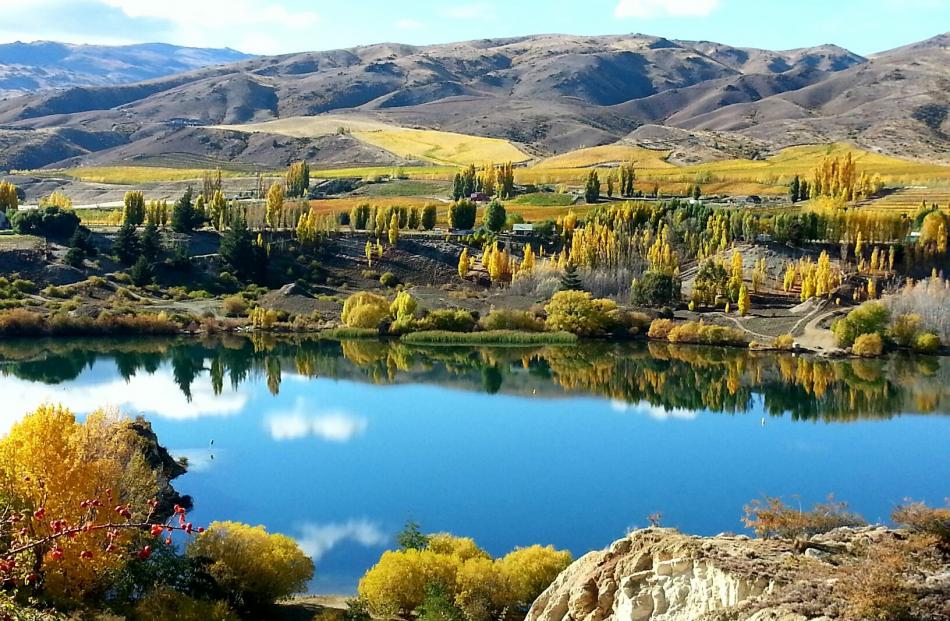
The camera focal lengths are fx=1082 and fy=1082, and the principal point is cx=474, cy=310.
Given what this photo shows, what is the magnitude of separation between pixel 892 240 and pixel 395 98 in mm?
140952

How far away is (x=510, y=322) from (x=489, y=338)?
2.42 meters

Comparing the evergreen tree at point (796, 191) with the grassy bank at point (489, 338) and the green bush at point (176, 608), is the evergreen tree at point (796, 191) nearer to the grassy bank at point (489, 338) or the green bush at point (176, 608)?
the grassy bank at point (489, 338)

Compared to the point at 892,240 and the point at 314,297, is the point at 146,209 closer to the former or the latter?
the point at 314,297

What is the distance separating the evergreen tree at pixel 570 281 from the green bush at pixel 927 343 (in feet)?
58.1

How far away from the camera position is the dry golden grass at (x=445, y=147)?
408 ft

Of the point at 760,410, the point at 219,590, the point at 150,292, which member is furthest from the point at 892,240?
the point at 219,590

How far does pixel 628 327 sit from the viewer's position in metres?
56.3

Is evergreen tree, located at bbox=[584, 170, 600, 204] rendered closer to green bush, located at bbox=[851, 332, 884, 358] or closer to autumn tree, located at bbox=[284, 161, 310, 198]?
autumn tree, located at bbox=[284, 161, 310, 198]

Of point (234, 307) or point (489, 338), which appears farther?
point (234, 307)

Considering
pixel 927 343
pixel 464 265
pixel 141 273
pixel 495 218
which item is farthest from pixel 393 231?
pixel 927 343

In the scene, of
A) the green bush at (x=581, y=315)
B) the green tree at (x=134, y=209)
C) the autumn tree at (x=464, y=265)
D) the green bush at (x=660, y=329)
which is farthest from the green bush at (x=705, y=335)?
the green tree at (x=134, y=209)

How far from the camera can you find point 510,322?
56.2 m

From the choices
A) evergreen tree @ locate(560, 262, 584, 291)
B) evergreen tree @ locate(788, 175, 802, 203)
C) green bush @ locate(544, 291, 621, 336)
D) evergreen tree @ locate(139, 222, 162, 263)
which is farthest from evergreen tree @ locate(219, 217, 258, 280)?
evergreen tree @ locate(788, 175, 802, 203)

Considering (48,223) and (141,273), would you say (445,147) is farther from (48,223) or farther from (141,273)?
(141,273)
